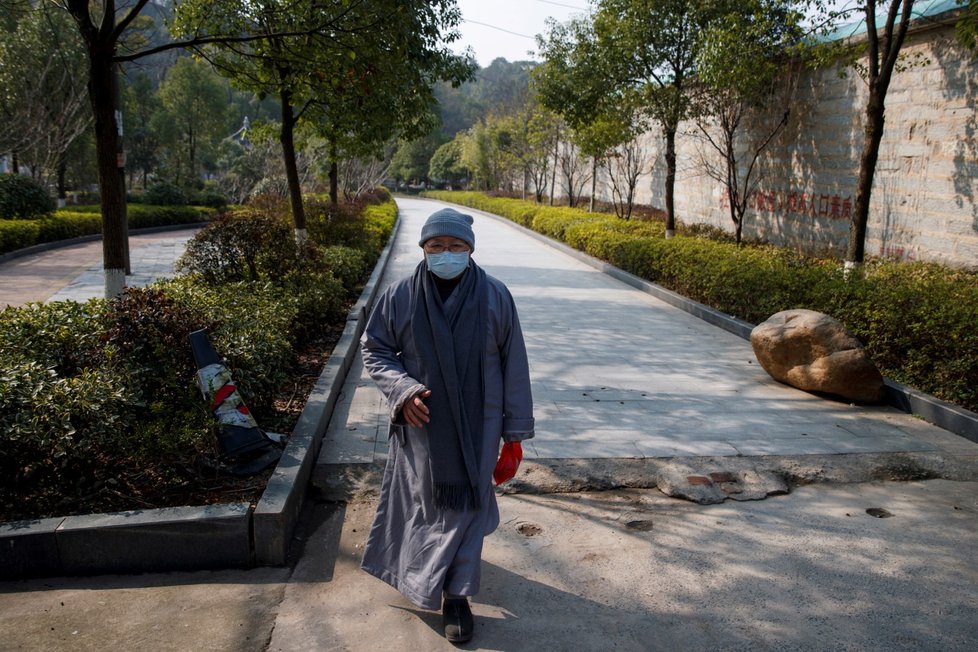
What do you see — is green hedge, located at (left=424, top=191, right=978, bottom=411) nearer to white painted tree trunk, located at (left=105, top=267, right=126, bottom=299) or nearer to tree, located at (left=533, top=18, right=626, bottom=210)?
tree, located at (left=533, top=18, right=626, bottom=210)

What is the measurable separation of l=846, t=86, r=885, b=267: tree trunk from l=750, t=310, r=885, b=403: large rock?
3.01m

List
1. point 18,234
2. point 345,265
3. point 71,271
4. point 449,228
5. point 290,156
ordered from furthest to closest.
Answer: point 18,234 < point 71,271 < point 290,156 < point 345,265 < point 449,228

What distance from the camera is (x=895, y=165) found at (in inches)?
397

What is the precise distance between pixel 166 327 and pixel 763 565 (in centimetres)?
329

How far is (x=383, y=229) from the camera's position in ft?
55.1

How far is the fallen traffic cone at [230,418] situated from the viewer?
3.84 metres

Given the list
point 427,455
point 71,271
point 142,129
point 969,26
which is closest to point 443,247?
point 427,455

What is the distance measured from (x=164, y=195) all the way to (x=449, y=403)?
83.1ft

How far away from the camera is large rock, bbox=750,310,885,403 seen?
18.0 feet

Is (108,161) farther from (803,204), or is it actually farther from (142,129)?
(142,129)

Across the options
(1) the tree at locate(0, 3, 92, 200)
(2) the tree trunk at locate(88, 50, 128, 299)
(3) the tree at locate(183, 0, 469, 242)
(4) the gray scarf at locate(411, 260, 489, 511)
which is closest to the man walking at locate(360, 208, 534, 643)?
(4) the gray scarf at locate(411, 260, 489, 511)

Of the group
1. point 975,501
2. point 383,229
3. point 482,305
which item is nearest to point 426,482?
point 482,305

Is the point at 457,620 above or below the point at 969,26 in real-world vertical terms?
below

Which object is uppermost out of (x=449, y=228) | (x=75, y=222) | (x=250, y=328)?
(x=449, y=228)
